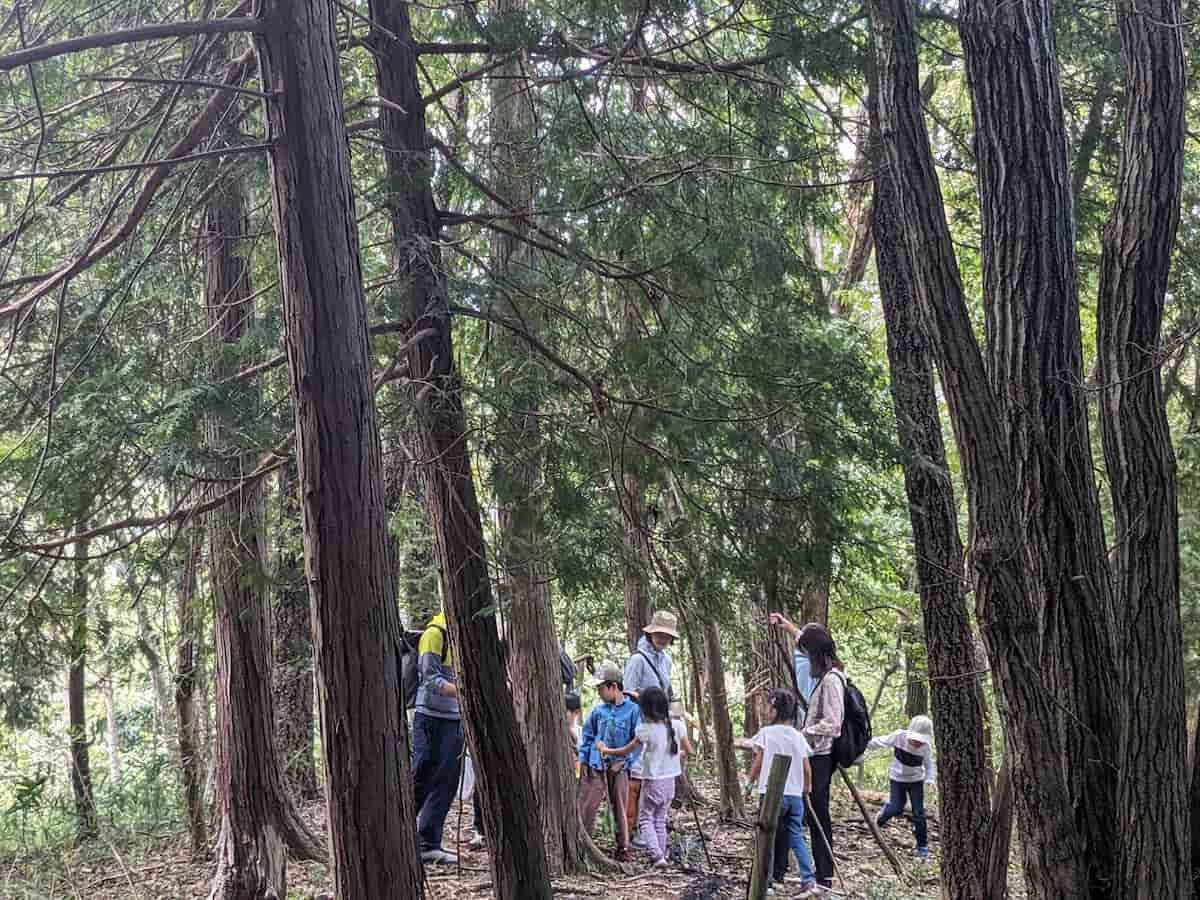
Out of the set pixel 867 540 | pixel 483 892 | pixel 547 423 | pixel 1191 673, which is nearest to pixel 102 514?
pixel 547 423

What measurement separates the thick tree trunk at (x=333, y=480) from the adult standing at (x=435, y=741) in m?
3.07

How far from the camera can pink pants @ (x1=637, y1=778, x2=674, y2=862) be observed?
7840 millimetres

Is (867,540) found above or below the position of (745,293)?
below

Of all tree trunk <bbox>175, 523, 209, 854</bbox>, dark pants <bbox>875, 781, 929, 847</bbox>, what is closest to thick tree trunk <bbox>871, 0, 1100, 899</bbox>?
tree trunk <bbox>175, 523, 209, 854</bbox>

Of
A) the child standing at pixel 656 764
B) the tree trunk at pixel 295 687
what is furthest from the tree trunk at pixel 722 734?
the tree trunk at pixel 295 687

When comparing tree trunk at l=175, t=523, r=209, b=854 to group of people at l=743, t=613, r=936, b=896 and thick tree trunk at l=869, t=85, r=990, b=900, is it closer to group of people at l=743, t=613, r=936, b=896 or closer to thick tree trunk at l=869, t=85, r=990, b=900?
group of people at l=743, t=613, r=936, b=896

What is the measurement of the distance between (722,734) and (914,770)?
5.82ft

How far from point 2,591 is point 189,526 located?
87 cm

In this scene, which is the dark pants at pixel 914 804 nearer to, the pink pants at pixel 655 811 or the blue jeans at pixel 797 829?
the blue jeans at pixel 797 829

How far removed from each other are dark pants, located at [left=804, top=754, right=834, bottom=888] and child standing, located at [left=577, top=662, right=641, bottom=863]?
4.59 feet

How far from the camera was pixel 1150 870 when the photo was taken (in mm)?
4488

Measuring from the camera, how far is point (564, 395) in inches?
224

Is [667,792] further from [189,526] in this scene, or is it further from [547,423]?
[189,526]

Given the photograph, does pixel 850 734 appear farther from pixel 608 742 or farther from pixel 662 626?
pixel 608 742
